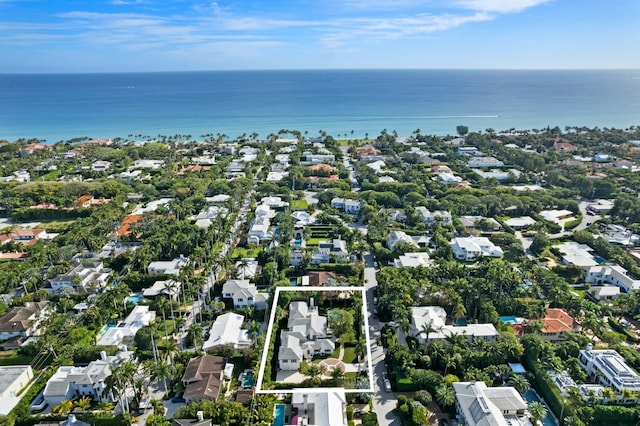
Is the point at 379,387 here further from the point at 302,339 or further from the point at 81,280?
the point at 81,280

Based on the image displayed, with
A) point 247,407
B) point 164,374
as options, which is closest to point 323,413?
point 247,407

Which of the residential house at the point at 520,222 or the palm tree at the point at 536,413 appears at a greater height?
the residential house at the point at 520,222

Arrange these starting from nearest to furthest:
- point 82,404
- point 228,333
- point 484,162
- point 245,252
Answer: point 82,404
point 228,333
point 245,252
point 484,162

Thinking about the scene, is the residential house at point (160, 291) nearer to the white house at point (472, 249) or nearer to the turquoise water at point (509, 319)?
the turquoise water at point (509, 319)

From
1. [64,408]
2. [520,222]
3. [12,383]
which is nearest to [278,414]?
[64,408]

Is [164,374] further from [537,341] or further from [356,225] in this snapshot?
[356,225]

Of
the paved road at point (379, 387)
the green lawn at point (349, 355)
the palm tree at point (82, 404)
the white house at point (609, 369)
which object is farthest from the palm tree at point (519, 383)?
the palm tree at point (82, 404)
